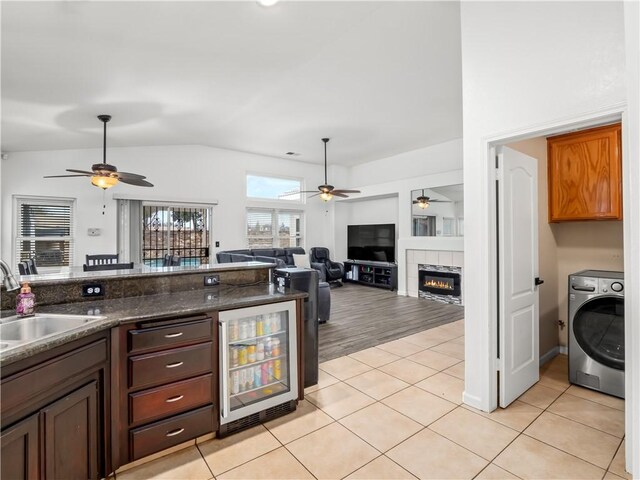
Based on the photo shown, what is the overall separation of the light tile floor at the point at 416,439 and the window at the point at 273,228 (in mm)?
5377

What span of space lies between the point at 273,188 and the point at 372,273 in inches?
131

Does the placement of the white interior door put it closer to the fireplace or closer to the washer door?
the washer door

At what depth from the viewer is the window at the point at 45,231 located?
17.6ft

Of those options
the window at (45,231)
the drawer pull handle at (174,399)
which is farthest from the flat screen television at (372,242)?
the drawer pull handle at (174,399)

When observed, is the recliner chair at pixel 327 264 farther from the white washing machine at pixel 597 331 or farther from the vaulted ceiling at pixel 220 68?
the white washing machine at pixel 597 331

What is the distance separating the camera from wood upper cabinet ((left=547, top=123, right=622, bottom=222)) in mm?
2768

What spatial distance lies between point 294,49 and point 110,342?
9.55 feet

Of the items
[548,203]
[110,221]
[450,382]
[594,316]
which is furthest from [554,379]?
[110,221]

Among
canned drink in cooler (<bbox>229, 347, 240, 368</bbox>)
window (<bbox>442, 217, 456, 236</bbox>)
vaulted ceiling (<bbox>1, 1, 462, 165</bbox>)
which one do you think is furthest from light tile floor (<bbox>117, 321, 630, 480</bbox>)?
window (<bbox>442, 217, 456, 236</bbox>)

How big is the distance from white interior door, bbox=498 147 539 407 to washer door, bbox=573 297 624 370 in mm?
355

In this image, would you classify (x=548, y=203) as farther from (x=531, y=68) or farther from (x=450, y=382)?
(x=450, y=382)

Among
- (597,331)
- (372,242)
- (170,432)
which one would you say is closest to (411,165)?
(372,242)

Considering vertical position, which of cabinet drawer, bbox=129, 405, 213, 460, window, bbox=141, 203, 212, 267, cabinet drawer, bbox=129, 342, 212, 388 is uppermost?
window, bbox=141, 203, 212, 267

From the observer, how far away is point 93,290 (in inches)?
85.7
